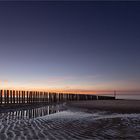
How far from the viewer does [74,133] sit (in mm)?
8164

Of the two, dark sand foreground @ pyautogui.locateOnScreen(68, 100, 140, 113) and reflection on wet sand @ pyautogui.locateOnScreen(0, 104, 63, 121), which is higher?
dark sand foreground @ pyautogui.locateOnScreen(68, 100, 140, 113)

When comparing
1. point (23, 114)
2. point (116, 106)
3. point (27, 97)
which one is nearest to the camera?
point (23, 114)

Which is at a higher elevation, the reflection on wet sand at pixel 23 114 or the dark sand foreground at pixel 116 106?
the dark sand foreground at pixel 116 106

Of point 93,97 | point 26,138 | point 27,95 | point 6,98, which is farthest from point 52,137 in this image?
point 93,97

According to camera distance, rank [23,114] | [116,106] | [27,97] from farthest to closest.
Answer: [27,97]
[116,106]
[23,114]

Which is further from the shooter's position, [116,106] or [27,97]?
[27,97]

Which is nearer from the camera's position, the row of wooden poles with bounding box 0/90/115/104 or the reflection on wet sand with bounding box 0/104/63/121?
the reflection on wet sand with bounding box 0/104/63/121

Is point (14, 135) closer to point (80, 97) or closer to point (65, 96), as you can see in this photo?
point (65, 96)

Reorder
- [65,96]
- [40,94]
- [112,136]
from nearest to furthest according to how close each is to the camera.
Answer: [112,136] → [40,94] → [65,96]

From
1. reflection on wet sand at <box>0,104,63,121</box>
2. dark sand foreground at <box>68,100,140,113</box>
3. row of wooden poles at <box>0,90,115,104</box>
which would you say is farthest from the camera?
row of wooden poles at <box>0,90,115,104</box>

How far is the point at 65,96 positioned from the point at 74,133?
44924 millimetres

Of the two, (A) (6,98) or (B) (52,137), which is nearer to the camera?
(B) (52,137)

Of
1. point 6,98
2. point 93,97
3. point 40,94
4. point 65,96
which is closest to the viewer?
point 6,98

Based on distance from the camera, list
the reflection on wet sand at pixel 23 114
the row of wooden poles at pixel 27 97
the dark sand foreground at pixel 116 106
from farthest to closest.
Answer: the row of wooden poles at pixel 27 97 < the dark sand foreground at pixel 116 106 < the reflection on wet sand at pixel 23 114
